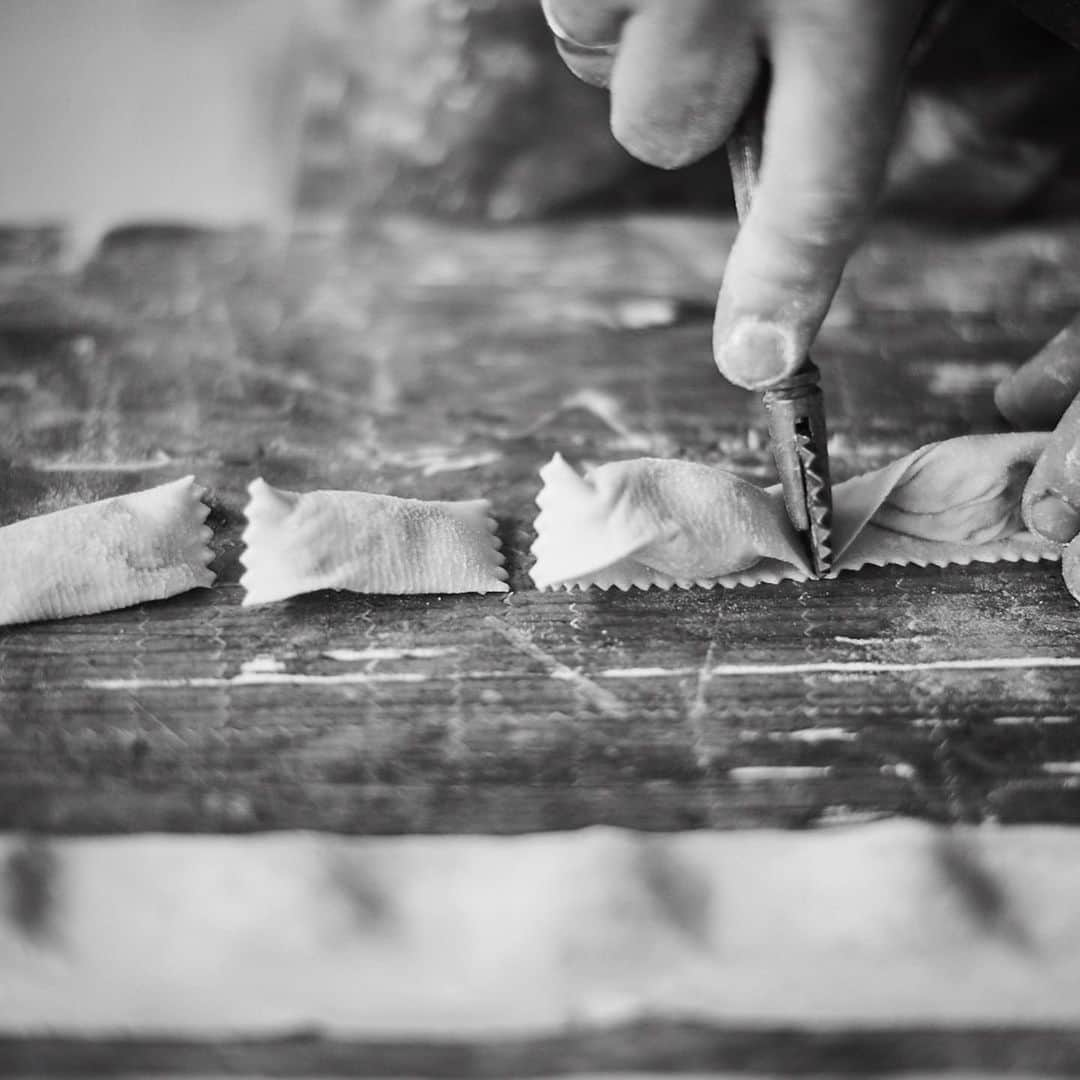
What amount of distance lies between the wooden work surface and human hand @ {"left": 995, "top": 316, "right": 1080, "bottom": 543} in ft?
0.29

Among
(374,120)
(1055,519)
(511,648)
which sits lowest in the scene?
(511,648)

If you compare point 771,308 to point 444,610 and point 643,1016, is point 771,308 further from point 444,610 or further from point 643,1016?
point 643,1016

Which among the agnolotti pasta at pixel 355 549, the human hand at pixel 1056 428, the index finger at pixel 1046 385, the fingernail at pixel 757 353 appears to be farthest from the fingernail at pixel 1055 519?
the agnolotti pasta at pixel 355 549

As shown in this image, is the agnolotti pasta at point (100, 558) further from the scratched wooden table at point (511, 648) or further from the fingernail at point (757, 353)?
the fingernail at point (757, 353)

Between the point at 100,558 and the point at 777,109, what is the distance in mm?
891

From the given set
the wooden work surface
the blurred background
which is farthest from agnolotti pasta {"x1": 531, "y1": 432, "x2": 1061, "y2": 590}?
the blurred background

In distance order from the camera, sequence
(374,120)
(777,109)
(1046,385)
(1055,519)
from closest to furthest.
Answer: (777,109) < (1055,519) < (1046,385) < (374,120)

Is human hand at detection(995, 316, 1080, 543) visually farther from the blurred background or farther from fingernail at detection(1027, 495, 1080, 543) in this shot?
the blurred background

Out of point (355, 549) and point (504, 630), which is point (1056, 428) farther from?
point (355, 549)

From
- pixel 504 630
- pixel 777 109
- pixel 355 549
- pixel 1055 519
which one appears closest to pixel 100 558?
pixel 355 549

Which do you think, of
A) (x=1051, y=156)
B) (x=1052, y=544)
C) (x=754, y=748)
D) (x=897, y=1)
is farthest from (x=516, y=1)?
(x=754, y=748)

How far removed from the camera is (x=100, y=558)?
4.20 ft

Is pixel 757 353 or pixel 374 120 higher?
pixel 374 120

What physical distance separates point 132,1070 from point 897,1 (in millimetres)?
1188
